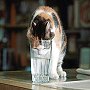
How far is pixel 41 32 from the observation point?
98 centimetres

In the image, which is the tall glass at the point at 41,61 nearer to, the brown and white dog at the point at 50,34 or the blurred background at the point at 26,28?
the brown and white dog at the point at 50,34

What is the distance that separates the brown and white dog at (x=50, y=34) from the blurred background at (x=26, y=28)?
2099 mm

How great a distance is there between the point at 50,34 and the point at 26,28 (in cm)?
234

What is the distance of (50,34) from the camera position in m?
1.00

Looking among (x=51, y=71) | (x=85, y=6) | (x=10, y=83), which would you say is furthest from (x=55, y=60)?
(x=85, y=6)

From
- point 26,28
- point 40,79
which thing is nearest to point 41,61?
point 40,79

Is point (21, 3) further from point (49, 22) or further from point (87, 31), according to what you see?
point (49, 22)

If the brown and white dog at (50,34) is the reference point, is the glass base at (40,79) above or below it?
below

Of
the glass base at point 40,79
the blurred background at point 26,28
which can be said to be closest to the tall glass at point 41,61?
the glass base at point 40,79

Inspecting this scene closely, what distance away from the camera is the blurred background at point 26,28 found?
127 inches

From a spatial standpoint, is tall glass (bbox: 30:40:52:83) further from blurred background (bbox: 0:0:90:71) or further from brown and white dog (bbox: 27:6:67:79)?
blurred background (bbox: 0:0:90:71)

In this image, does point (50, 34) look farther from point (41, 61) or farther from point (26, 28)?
point (26, 28)

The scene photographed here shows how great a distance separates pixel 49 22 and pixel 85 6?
2244 millimetres

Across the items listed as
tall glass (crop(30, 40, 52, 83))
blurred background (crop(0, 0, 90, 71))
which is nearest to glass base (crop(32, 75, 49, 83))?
A: tall glass (crop(30, 40, 52, 83))
